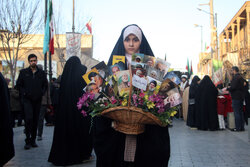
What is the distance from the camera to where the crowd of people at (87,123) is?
354 cm

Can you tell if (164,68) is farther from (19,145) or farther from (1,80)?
(19,145)

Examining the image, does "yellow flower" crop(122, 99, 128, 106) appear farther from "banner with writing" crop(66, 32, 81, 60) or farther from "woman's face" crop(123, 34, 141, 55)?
"banner with writing" crop(66, 32, 81, 60)

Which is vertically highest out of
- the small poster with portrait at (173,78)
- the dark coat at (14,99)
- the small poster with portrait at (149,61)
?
the small poster with portrait at (149,61)

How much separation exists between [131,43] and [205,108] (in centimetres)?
921

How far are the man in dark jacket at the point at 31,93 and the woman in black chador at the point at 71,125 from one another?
1526 mm

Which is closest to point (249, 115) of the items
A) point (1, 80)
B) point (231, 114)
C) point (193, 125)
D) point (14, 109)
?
point (231, 114)

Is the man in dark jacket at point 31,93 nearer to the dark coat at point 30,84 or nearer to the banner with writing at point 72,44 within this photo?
the dark coat at point 30,84

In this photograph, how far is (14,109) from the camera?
12.3 meters

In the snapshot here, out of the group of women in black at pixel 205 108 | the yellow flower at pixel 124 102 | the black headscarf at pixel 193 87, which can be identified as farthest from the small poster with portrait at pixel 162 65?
the black headscarf at pixel 193 87

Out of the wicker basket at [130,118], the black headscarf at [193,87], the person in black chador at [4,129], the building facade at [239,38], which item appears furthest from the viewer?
the building facade at [239,38]

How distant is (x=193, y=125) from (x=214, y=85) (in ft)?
5.61

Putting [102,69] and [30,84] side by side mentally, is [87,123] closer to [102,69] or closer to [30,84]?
[30,84]

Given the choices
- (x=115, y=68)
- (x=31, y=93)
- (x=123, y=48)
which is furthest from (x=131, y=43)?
(x=31, y=93)

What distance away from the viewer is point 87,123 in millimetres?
6285
